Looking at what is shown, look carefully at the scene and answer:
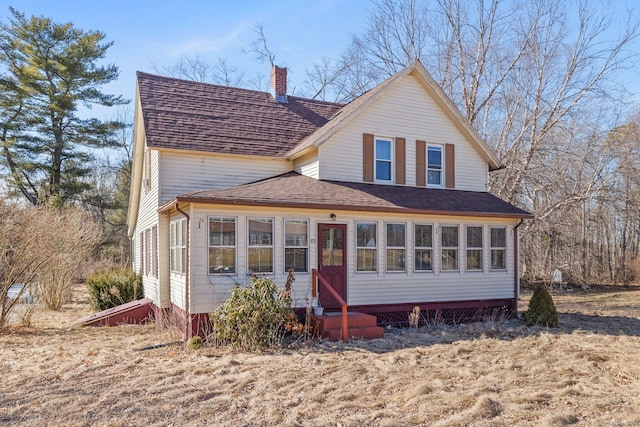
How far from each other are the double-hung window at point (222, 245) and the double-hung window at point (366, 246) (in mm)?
3146

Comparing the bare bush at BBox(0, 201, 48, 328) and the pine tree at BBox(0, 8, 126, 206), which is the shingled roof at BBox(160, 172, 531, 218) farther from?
the pine tree at BBox(0, 8, 126, 206)

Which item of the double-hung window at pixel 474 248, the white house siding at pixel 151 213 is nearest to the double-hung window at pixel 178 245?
the white house siding at pixel 151 213

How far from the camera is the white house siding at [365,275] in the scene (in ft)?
34.6

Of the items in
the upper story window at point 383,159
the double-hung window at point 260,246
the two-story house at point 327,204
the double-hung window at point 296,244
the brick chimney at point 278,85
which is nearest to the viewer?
the two-story house at point 327,204

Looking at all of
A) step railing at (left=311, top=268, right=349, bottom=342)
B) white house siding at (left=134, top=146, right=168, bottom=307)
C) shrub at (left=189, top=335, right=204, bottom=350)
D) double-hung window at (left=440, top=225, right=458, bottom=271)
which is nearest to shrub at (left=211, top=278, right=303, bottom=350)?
shrub at (left=189, top=335, right=204, bottom=350)

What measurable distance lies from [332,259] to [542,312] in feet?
18.3

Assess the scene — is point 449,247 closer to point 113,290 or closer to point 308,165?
point 308,165

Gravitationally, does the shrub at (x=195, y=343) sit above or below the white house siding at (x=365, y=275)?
below

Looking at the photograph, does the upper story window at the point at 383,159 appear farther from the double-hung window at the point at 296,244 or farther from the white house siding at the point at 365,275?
the double-hung window at the point at 296,244

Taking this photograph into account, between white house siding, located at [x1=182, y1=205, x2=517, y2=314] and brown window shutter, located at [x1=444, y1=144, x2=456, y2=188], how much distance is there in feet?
5.78

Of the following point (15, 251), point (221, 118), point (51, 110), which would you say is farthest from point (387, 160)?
point (51, 110)

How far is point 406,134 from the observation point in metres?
14.4

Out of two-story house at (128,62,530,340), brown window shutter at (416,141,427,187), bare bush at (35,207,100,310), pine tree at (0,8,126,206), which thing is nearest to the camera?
two-story house at (128,62,530,340)

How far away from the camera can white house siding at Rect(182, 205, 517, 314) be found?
10.5 metres
